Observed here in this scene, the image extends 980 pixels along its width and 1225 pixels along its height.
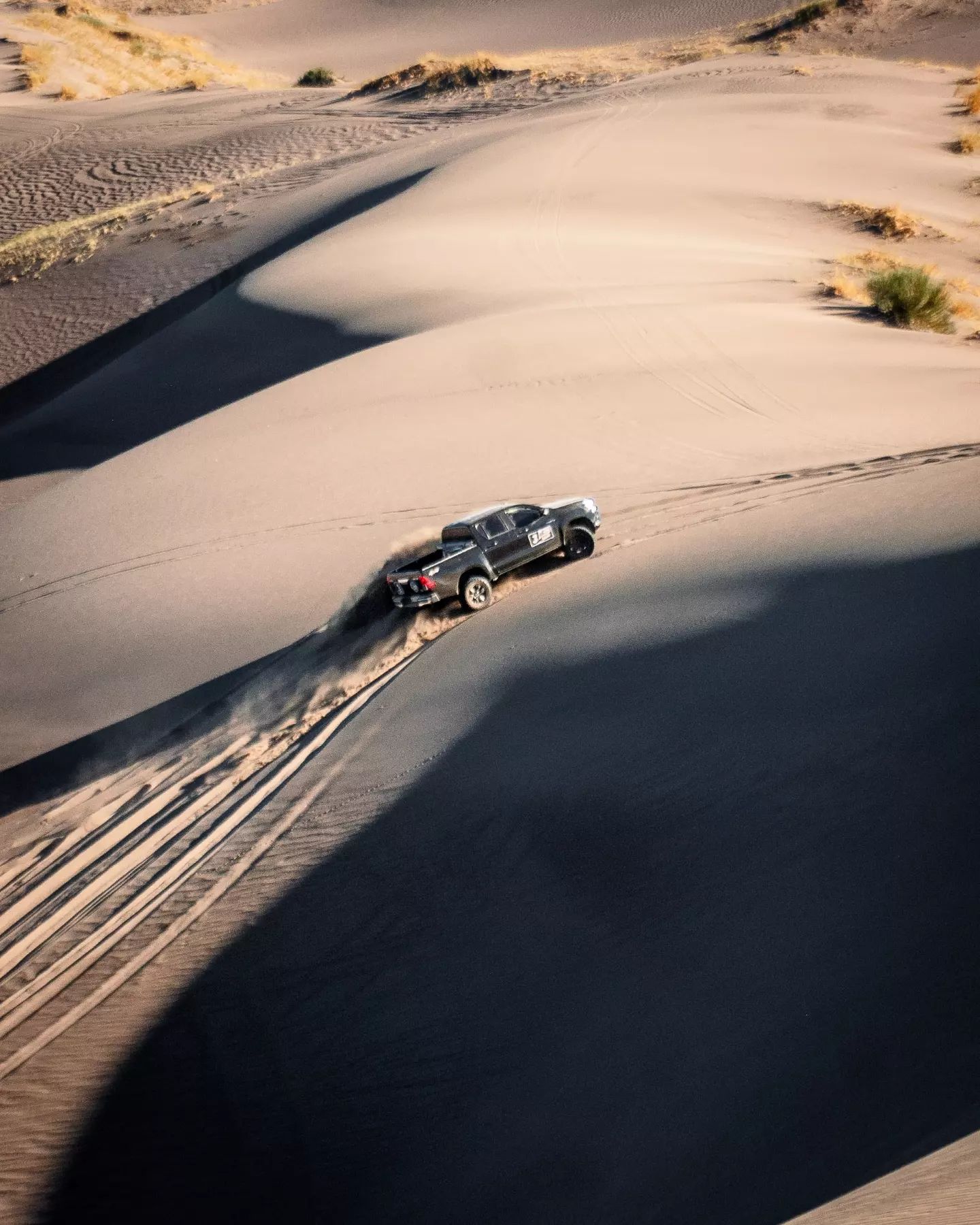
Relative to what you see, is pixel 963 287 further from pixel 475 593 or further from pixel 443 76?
pixel 443 76

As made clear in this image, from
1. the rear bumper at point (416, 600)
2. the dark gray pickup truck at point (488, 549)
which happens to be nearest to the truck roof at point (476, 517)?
the dark gray pickup truck at point (488, 549)

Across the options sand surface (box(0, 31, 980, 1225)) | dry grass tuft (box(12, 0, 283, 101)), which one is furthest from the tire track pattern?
dry grass tuft (box(12, 0, 283, 101))

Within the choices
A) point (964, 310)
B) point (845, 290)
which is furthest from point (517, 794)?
point (964, 310)

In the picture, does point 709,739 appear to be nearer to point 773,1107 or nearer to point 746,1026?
point 746,1026

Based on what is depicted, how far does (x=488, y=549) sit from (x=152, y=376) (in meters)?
11.7

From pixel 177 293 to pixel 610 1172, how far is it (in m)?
23.0

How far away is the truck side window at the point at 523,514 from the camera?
11703 millimetres

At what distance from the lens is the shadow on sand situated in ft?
19.5

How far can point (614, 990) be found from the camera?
270 inches

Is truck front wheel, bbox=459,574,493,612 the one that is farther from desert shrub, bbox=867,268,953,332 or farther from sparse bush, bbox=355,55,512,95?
sparse bush, bbox=355,55,512,95

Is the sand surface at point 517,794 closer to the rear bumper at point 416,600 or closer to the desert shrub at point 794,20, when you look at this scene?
the rear bumper at point 416,600

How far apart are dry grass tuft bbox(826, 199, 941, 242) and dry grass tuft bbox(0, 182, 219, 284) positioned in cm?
1764

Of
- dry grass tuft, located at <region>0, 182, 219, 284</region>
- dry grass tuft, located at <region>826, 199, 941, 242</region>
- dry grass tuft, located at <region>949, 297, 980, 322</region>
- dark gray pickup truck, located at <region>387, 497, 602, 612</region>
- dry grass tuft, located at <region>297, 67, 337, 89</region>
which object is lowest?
dark gray pickup truck, located at <region>387, 497, 602, 612</region>

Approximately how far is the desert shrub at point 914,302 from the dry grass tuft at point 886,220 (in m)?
6.05
